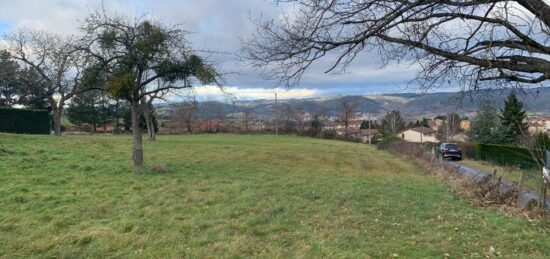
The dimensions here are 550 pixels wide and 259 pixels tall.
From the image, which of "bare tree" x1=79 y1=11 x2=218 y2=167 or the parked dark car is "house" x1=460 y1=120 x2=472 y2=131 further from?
"bare tree" x1=79 y1=11 x2=218 y2=167

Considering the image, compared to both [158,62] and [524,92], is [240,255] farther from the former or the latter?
[158,62]

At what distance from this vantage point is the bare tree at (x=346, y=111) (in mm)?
84625

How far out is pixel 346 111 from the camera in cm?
8469

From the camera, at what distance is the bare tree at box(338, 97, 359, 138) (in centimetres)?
8462

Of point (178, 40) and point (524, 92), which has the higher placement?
point (178, 40)

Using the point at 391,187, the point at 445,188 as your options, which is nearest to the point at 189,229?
the point at 391,187

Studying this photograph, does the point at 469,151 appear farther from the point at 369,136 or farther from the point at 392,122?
the point at 369,136

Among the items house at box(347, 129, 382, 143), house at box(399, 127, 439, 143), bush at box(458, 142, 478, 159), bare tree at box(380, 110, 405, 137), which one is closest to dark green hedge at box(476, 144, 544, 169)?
bush at box(458, 142, 478, 159)

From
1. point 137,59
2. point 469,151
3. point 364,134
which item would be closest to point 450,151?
point 469,151

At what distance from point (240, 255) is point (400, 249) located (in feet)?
7.70

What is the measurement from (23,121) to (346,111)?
61.0m

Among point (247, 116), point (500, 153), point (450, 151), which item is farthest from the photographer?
point (247, 116)

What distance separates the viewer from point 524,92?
6.54m

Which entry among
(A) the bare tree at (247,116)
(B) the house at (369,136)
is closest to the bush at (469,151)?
(B) the house at (369,136)
